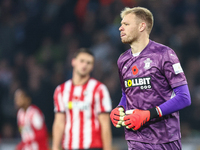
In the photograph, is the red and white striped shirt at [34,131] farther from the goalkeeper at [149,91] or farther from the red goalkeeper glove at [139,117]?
the red goalkeeper glove at [139,117]

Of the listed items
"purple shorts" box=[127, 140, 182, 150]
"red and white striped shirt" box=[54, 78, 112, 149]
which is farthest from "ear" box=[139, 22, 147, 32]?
"red and white striped shirt" box=[54, 78, 112, 149]

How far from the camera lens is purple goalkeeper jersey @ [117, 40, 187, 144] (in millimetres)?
3178

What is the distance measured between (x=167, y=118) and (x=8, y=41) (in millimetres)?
8061

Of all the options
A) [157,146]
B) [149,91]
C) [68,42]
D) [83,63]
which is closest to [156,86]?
[149,91]

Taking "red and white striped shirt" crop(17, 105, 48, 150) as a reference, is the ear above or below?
above

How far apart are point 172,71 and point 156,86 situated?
20 centimetres

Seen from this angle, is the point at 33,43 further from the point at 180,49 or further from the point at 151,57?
the point at 151,57

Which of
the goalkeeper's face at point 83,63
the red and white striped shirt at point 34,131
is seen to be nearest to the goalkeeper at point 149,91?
the goalkeeper's face at point 83,63

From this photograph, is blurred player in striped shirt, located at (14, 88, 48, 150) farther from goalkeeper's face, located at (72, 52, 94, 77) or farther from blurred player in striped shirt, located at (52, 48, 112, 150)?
goalkeeper's face, located at (72, 52, 94, 77)

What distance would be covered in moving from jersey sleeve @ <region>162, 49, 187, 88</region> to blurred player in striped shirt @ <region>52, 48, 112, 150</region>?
6.68 feet

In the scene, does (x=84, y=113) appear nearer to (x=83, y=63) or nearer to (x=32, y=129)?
(x=83, y=63)

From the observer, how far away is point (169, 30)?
9406 mm

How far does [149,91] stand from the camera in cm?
327

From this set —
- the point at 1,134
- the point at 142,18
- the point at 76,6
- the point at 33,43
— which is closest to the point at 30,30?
the point at 33,43
